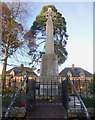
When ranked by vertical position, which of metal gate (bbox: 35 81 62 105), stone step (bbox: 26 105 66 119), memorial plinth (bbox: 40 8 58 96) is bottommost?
stone step (bbox: 26 105 66 119)

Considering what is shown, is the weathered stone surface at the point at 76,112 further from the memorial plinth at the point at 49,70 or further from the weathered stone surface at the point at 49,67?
the weathered stone surface at the point at 49,67

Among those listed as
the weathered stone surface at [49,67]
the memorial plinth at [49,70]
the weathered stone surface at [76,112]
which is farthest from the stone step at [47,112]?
the weathered stone surface at [49,67]

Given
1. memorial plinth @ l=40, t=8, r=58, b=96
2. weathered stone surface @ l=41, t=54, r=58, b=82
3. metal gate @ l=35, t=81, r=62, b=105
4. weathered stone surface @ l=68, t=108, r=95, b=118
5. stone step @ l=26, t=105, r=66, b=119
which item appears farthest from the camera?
weathered stone surface @ l=41, t=54, r=58, b=82

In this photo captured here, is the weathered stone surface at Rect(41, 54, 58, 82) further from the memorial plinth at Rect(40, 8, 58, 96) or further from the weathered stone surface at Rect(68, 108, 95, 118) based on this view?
the weathered stone surface at Rect(68, 108, 95, 118)

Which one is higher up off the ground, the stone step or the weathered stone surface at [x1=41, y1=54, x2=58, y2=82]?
the weathered stone surface at [x1=41, y1=54, x2=58, y2=82]

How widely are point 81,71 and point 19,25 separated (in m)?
31.4

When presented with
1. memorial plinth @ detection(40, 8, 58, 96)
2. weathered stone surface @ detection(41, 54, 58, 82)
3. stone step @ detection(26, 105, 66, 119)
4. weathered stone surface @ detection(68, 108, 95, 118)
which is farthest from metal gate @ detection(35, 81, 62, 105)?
weathered stone surface @ detection(68, 108, 95, 118)

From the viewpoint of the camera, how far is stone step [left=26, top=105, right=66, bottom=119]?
643cm

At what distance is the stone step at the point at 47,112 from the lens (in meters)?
6.43

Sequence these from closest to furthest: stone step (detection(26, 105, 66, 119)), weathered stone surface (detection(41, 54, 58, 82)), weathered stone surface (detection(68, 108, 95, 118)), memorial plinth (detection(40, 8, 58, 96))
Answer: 1. weathered stone surface (detection(68, 108, 95, 118))
2. stone step (detection(26, 105, 66, 119))
3. memorial plinth (detection(40, 8, 58, 96))
4. weathered stone surface (detection(41, 54, 58, 82))

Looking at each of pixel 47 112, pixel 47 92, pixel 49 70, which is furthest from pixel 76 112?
pixel 49 70

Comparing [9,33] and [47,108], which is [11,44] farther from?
[47,108]

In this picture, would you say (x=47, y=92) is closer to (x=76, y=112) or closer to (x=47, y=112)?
(x=47, y=112)

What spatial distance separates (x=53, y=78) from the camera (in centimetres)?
1044
